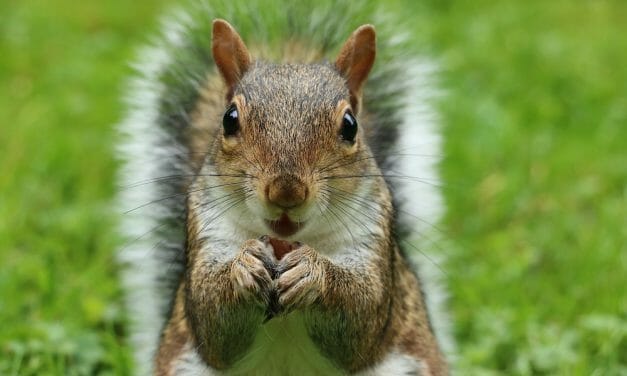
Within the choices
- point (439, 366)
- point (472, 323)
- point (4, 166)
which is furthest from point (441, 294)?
point (4, 166)

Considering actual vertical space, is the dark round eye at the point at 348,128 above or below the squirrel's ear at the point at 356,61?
below

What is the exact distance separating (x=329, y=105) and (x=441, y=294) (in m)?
0.97

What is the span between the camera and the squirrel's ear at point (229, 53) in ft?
6.42

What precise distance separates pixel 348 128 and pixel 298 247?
0.24 metres

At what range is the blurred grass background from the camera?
2539 mm

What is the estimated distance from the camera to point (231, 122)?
1810mm

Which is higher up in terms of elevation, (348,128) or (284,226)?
(348,128)

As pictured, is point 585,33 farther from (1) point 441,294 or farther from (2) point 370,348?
(2) point 370,348

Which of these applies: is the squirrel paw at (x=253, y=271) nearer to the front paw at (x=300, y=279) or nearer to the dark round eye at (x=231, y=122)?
the front paw at (x=300, y=279)

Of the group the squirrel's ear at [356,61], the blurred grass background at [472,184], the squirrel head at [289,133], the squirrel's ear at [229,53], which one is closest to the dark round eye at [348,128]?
the squirrel head at [289,133]

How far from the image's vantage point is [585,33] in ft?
17.2

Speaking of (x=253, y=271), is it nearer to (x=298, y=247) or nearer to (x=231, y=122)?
(x=298, y=247)

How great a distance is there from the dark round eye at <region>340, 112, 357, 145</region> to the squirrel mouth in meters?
0.20

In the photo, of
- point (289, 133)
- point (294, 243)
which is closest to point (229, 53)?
point (289, 133)
